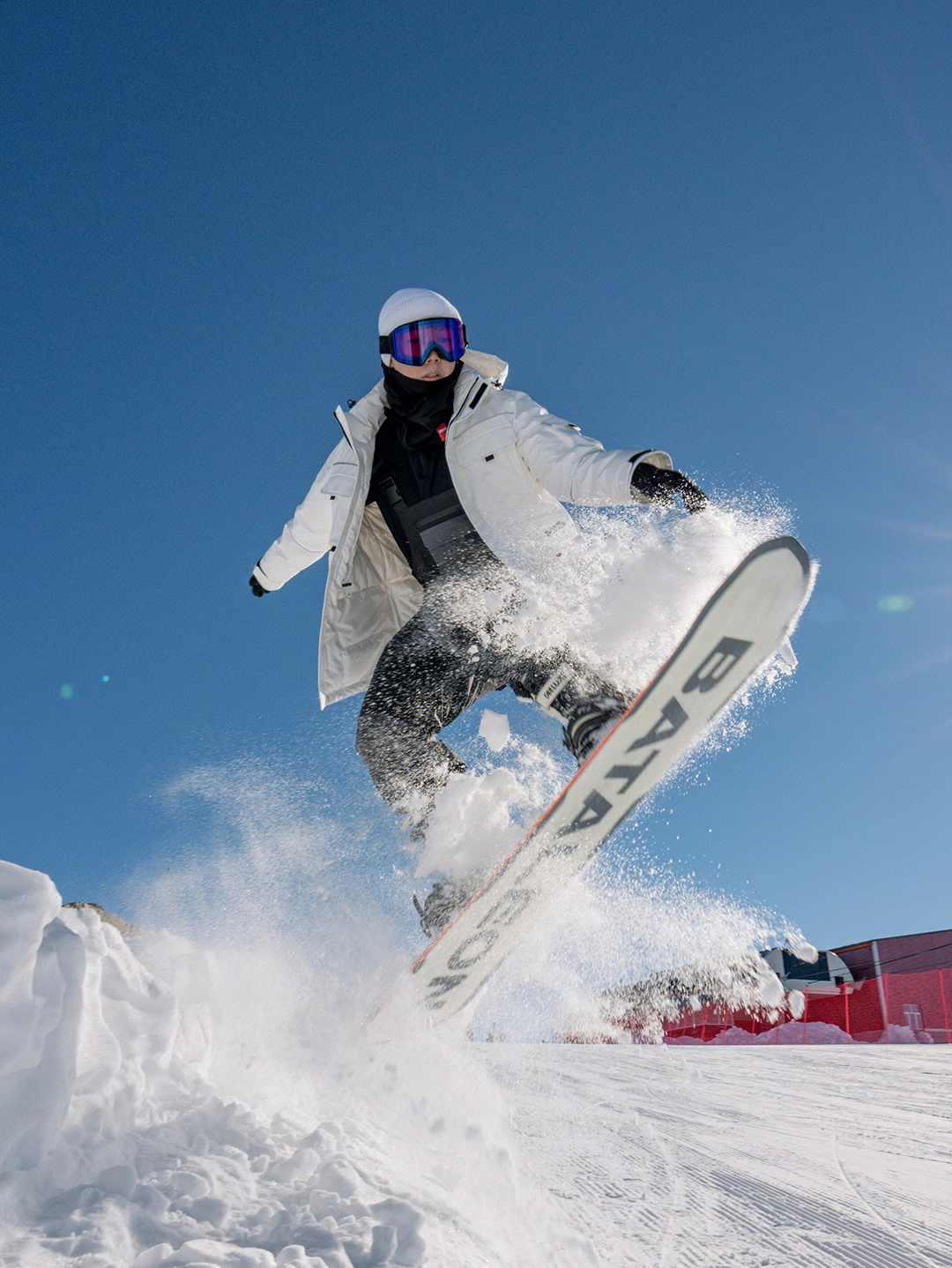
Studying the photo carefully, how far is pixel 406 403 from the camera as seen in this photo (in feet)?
11.8

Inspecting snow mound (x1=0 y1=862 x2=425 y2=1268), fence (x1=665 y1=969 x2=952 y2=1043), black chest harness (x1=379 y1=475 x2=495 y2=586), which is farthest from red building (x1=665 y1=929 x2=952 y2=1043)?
snow mound (x1=0 y1=862 x2=425 y2=1268)

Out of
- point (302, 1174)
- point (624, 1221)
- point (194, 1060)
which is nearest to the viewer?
point (302, 1174)

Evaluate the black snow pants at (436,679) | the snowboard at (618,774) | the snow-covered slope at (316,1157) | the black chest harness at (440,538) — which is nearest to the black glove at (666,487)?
the snowboard at (618,774)

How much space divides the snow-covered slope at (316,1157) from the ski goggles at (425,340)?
2762mm

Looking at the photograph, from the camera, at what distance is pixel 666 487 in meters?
2.65

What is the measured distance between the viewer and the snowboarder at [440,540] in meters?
3.16

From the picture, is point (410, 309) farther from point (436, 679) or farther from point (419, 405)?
point (436, 679)

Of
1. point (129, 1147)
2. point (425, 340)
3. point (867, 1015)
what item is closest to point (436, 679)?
point (425, 340)

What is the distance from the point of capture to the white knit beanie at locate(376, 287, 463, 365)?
3.65m

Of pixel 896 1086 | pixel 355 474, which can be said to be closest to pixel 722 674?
pixel 355 474

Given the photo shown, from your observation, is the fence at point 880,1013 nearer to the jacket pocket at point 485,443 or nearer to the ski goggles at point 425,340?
the jacket pocket at point 485,443

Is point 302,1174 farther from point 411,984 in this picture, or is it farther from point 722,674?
point 722,674

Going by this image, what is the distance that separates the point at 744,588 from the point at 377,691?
169cm

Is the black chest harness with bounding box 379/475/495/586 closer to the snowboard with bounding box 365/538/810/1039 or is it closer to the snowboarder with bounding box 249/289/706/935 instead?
the snowboarder with bounding box 249/289/706/935
